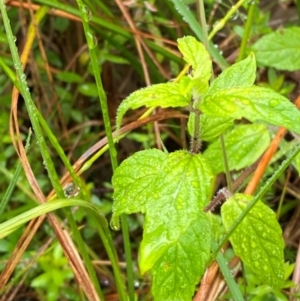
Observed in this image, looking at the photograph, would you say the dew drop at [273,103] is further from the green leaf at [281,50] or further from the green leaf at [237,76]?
the green leaf at [281,50]

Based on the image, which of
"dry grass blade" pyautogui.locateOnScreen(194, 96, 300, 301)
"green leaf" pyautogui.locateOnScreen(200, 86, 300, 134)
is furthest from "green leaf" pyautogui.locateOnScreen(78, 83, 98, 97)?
"green leaf" pyautogui.locateOnScreen(200, 86, 300, 134)

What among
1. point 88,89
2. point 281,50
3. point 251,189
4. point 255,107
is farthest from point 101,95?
point 88,89

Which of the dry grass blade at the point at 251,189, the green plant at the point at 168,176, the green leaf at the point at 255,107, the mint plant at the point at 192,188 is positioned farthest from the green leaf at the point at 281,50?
the green leaf at the point at 255,107

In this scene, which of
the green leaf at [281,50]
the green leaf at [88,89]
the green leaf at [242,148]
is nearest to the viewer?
the green leaf at [242,148]

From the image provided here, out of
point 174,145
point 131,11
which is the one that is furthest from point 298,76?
point 131,11

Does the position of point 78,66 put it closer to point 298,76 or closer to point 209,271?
point 298,76

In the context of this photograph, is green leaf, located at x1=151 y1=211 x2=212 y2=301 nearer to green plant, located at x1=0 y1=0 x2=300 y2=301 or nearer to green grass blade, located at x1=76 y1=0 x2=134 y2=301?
green plant, located at x1=0 y1=0 x2=300 y2=301
